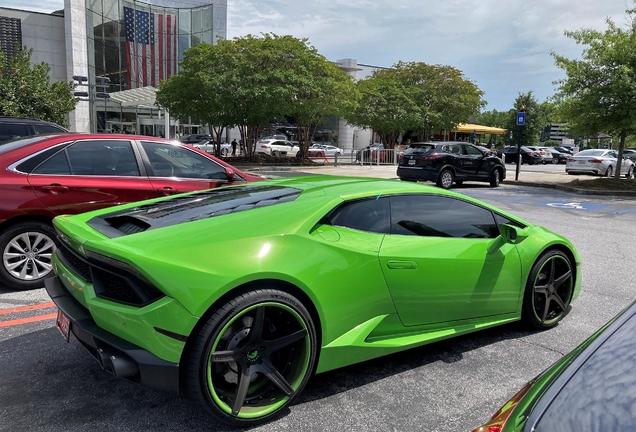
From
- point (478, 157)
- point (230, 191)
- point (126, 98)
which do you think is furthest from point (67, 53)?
point (230, 191)

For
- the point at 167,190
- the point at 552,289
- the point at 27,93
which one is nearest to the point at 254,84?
the point at 27,93

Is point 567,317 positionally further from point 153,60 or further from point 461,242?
point 153,60

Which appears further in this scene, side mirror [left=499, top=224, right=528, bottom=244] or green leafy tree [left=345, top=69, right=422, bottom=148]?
green leafy tree [left=345, top=69, right=422, bottom=148]

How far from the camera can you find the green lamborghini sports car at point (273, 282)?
95.5 inches

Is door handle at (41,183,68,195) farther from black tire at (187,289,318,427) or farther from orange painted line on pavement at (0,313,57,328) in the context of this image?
black tire at (187,289,318,427)

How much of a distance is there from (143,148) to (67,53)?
42236 millimetres

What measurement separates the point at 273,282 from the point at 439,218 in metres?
1.54

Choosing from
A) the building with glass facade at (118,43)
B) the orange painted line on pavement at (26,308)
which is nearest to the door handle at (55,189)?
the orange painted line on pavement at (26,308)

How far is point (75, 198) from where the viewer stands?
505 cm

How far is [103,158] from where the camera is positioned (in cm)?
539

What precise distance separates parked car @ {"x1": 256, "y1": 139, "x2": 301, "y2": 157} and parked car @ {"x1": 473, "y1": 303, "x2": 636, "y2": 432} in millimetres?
31666

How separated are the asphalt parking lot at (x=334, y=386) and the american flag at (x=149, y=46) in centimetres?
4448

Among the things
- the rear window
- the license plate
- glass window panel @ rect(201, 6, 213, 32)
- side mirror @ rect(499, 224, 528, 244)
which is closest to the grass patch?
the rear window

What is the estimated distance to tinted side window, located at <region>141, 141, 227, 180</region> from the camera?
5.72 meters
